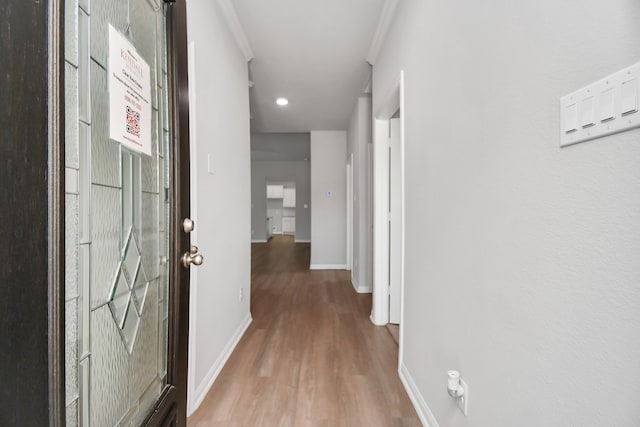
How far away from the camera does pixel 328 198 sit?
234 inches

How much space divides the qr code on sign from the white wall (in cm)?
88

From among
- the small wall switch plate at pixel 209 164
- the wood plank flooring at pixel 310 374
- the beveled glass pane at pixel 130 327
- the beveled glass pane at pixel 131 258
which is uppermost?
the small wall switch plate at pixel 209 164

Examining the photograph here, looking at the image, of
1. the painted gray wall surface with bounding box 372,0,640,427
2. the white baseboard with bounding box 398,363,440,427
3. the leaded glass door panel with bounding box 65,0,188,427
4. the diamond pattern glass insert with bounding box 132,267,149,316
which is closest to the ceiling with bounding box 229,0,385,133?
the painted gray wall surface with bounding box 372,0,640,427

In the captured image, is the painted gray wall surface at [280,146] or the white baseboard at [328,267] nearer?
the white baseboard at [328,267]

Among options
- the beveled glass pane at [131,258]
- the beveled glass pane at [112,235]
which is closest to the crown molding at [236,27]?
the beveled glass pane at [112,235]

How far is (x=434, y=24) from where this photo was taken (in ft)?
4.99

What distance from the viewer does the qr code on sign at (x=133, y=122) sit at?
808mm

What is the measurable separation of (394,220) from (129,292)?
2.51 m

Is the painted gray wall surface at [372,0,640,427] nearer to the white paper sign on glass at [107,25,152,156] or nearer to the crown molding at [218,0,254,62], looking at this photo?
the white paper sign on glass at [107,25,152,156]

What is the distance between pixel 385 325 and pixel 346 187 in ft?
10.6

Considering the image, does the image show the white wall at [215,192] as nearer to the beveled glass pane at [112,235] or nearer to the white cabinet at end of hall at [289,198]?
the beveled glass pane at [112,235]

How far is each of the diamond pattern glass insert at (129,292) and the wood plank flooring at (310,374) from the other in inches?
42.5

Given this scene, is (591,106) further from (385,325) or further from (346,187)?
(346,187)

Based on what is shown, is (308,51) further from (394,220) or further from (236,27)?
(394,220)
